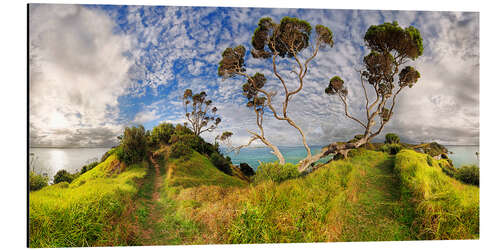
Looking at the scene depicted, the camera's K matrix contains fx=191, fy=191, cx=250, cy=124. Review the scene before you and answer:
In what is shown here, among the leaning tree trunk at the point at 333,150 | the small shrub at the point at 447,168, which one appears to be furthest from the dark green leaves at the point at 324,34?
the small shrub at the point at 447,168

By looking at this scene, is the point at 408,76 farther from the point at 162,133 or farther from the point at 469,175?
the point at 162,133

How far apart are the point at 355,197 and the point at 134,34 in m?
4.91

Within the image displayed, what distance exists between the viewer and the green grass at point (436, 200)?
10.0 feet

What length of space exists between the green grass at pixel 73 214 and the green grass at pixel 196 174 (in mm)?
926

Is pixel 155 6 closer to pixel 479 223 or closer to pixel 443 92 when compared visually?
pixel 443 92

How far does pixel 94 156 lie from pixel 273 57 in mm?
3698

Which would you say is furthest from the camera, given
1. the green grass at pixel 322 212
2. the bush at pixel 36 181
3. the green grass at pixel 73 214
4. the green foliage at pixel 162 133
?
the green foliage at pixel 162 133

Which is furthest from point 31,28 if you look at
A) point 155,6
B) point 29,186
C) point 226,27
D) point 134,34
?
point 226,27

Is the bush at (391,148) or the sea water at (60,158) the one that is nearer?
the sea water at (60,158)

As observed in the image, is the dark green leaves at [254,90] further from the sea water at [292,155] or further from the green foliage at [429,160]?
the green foliage at [429,160]

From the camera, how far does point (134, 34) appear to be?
3.42 meters

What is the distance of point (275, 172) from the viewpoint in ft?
12.3

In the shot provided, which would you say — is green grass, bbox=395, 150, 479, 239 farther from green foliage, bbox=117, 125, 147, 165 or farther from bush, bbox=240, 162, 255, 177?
green foliage, bbox=117, 125, 147, 165

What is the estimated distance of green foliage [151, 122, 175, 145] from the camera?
3504 millimetres
